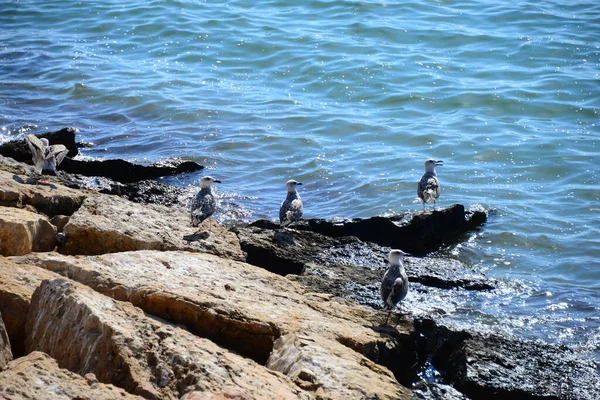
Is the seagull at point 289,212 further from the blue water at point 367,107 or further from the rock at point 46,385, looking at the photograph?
the rock at point 46,385

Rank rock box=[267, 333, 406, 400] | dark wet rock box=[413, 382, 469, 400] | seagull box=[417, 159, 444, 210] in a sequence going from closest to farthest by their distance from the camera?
rock box=[267, 333, 406, 400] < dark wet rock box=[413, 382, 469, 400] < seagull box=[417, 159, 444, 210]

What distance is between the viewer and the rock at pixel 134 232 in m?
7.79

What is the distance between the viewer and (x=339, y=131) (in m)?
16.0

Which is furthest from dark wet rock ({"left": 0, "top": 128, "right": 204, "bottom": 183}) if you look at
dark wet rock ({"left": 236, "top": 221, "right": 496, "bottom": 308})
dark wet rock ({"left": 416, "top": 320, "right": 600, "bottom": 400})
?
dark wet rock ({"left": 416, "top": 320, "right": 600, "bottom": 400})

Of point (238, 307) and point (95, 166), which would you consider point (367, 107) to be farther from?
point (238, 307)

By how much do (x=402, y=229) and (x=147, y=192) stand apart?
3.46m

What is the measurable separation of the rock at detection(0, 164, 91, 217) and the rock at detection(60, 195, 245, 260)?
0.29 meters

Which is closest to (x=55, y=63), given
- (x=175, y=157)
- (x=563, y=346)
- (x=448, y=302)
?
(x=175, y=157)

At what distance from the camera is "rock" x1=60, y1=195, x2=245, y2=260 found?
7.79m

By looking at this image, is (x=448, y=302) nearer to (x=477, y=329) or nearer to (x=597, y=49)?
(x=477, y=329)

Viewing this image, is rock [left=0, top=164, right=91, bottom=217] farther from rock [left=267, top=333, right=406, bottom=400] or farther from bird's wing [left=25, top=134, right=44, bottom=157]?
rock [left=267, top=333, right=406, bottom=400]

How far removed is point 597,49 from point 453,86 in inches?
143

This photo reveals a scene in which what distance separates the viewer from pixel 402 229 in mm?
10672

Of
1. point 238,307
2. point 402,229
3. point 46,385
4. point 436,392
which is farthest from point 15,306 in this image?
point 402,229
